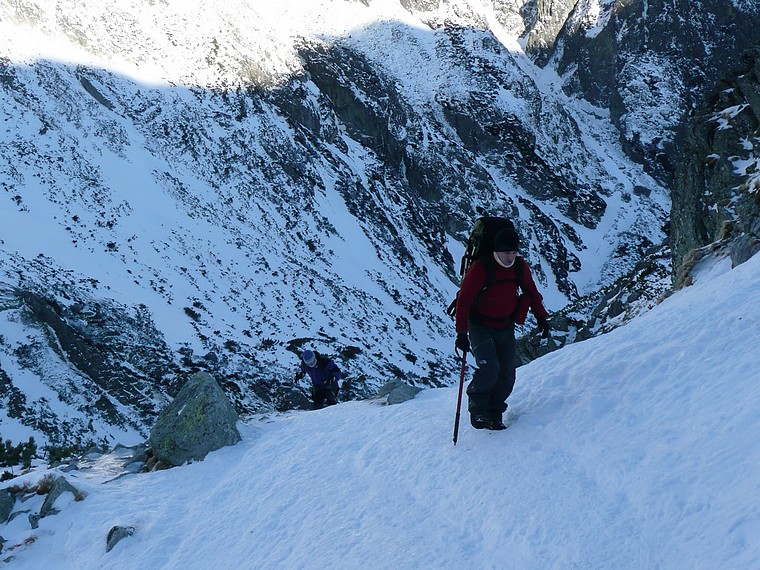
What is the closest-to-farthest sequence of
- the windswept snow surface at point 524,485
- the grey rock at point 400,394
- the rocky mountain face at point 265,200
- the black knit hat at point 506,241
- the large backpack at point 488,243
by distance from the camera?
the windswept snow surface at point 524,485 → the black knit hat at point 506,241 → the large backpack at point 488,243 → the grey rock at point 400,394 → the rocky mountain face at point 265,200

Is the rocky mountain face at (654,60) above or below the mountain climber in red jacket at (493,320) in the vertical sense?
above

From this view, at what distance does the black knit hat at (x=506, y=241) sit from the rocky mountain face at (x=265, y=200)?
393 inches

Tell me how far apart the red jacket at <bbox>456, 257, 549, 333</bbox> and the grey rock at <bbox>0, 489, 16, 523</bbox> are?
17.6 feet

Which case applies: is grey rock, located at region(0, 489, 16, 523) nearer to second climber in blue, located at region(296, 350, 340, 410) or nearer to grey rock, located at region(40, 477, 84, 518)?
grey rock, located at region(40, 477, 84, 518)

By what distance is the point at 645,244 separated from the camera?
56.5 meters

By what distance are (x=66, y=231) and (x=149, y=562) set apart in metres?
22.5

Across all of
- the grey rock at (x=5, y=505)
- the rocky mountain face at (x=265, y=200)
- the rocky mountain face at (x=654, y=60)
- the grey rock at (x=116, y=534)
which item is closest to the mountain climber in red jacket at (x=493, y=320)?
the grey rock at (x=116, y=534)

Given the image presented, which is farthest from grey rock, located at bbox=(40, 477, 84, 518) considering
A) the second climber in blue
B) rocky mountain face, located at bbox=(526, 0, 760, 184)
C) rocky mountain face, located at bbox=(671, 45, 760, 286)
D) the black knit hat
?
rocky mountain face, located at bbox=(526, 0, 760, 184)

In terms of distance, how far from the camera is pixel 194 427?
718 cm

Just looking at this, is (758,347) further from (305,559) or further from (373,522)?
(305,559)

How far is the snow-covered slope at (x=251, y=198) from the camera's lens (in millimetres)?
18062

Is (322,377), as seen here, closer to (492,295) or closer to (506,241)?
(492,295)

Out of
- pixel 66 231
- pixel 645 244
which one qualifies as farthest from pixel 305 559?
pixel 645 244

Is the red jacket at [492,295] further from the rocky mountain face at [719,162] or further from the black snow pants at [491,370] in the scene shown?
the rocky mountain face at [719,162]
